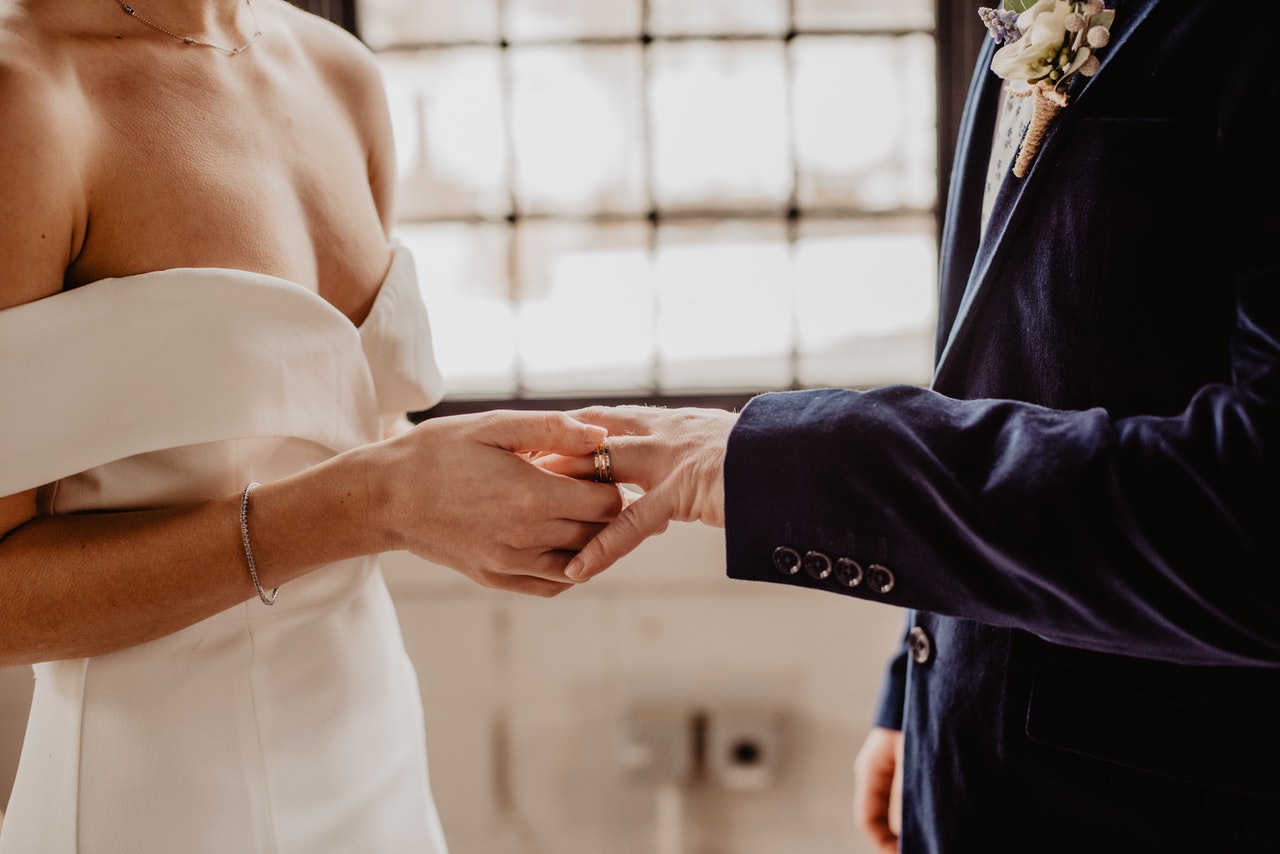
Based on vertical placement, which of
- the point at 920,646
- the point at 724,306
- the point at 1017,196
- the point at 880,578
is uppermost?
the point at 1017,196

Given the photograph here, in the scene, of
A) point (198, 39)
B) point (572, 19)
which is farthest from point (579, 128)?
point (198, 39)

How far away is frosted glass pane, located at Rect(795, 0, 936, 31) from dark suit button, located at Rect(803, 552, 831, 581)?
166cm

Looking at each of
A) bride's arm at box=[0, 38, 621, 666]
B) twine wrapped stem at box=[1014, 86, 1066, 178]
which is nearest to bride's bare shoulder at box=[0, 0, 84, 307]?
bride's arm at box=[0, 38, 621, 666]

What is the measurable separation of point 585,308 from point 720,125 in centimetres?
53

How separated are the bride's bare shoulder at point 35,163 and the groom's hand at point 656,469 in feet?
1.63

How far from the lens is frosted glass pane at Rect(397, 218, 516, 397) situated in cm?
217

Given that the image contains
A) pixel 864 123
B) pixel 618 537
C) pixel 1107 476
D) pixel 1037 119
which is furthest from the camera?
pixel 864 123

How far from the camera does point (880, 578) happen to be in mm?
765

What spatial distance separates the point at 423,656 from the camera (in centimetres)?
202

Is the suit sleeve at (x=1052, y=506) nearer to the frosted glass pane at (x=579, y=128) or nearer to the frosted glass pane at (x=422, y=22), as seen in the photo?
the frosted glass pane at (x=579, y=128)

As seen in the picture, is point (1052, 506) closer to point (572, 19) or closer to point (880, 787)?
point (880, 787)

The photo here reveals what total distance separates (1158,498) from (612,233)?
1616 mm

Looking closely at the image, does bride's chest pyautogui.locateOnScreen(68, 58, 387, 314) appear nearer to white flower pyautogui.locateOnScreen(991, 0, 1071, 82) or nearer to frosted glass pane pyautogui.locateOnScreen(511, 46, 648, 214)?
white flower pyautogui.locateOnScreen(991, 0, 1071, 82)

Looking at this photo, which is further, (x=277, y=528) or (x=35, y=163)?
(x=277, y=528)
